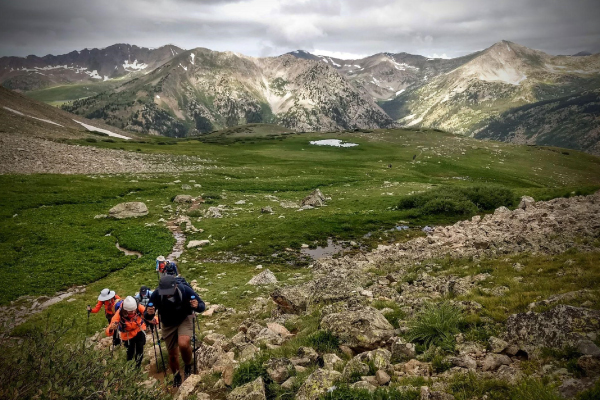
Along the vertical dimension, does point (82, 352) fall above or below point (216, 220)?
above

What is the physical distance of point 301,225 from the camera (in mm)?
35000

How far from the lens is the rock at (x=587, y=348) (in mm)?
6484

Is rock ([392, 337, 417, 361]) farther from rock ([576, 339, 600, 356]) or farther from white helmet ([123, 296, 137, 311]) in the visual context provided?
white helmet ([123, 296, 137, 311])

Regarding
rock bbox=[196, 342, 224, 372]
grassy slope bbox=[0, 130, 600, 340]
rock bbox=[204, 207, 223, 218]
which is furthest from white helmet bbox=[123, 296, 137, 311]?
rock bbox=[204, 207, 223, 218]

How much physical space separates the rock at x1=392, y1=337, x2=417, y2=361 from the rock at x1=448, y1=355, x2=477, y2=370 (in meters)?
1.09

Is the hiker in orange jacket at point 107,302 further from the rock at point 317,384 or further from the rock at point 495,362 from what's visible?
the rock at point 495,362

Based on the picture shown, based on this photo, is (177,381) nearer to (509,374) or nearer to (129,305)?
(129,305)

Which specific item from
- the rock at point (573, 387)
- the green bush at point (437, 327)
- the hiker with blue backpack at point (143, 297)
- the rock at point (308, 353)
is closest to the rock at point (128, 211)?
the hiker with blue backpack at point (143, 297)

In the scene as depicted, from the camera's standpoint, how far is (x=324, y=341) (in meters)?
10.2

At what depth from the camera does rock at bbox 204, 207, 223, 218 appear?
3794 cm

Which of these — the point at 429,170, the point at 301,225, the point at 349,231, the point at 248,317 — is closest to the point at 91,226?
the point at 301,225

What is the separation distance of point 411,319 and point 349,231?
2378 centimetres

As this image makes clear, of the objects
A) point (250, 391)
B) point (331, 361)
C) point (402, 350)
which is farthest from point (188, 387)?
point (402, 350)

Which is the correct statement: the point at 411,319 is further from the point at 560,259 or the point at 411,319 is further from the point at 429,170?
the point at 429,170
